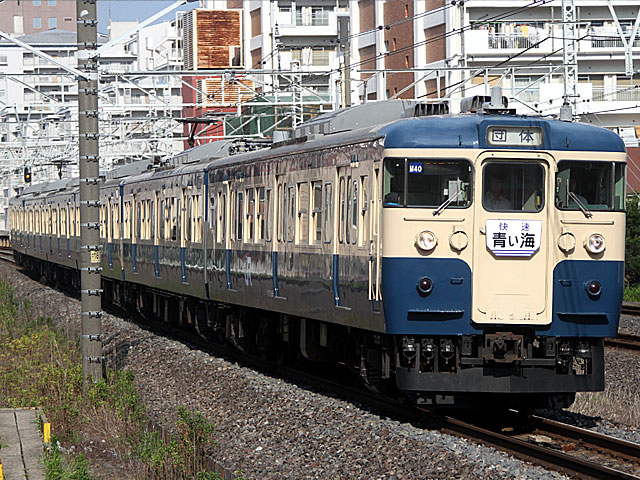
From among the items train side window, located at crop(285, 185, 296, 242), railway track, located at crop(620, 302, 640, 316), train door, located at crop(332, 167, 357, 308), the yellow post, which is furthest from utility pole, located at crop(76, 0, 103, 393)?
railway track, located at crop(620, 302, 640, 316)

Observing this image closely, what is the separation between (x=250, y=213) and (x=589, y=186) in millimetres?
5459

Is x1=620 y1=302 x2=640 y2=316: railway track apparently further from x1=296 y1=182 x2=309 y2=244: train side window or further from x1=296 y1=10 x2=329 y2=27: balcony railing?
x1=296 y1=10 x2=329 y2=27: balcony railing

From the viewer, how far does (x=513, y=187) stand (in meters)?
10.3

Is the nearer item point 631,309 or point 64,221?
point 631,309

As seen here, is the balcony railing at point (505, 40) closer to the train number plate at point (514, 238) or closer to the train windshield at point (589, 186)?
the train windshield at point (589, 186)

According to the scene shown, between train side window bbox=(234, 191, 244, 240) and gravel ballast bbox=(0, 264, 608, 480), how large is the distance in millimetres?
1675

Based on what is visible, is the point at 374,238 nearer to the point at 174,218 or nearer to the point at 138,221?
the point at 174,218

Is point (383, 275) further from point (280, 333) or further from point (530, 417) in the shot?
point (280, 333)

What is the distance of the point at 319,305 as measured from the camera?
40.3ft

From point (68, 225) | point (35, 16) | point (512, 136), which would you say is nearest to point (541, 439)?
point (512, 136)

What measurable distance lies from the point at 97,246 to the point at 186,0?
268cm

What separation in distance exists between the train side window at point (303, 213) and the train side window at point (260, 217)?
4.58 ft

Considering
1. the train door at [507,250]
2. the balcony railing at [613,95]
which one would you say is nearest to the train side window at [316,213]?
the train door at [507,250]

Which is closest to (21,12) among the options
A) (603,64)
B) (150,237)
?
(603,64)
